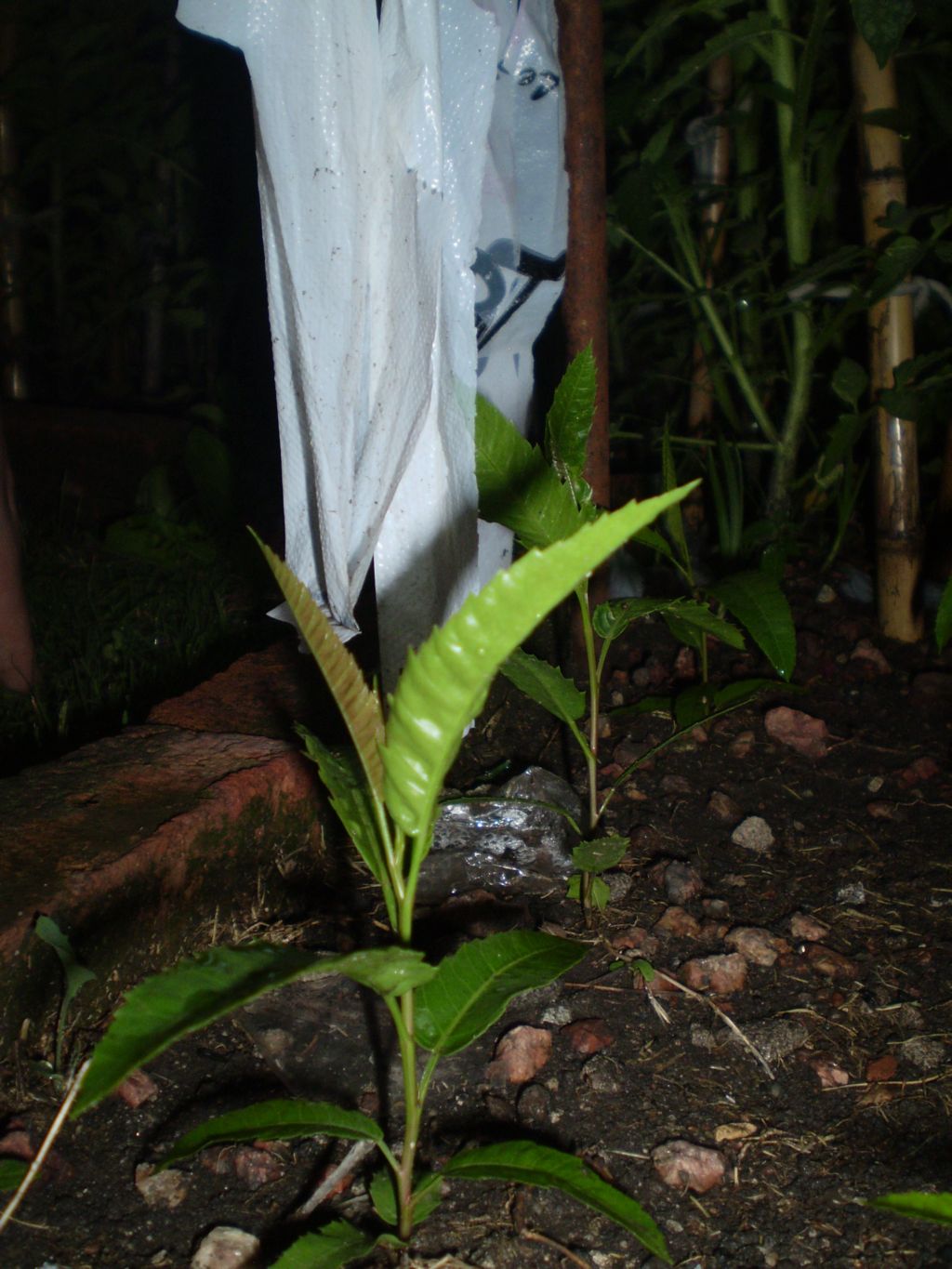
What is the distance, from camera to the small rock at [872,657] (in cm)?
198

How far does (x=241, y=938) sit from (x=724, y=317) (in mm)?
1938

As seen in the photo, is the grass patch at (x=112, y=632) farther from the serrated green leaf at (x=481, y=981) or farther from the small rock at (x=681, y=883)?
the serrated green leaf at (x=481, y=981)

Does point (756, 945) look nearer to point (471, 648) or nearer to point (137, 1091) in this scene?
point (137, 1091)

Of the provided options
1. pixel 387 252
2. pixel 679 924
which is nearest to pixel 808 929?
pixel 679 924

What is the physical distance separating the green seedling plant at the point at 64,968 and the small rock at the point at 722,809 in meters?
0.90

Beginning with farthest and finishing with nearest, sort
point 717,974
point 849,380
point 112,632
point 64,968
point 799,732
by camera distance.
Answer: point 112,632
point 849,380
point 799,732
point 717,974
point 64,968

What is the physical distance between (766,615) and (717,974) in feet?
1.64

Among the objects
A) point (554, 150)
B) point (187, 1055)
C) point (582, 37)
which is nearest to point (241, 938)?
point (187, 1055)

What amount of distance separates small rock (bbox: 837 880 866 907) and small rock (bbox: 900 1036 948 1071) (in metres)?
0.25

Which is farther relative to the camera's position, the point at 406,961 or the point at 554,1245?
the point at 554,1245

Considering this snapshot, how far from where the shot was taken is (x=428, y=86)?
123 cm

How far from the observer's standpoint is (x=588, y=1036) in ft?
3.65

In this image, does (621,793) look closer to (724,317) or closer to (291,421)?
(291,421)

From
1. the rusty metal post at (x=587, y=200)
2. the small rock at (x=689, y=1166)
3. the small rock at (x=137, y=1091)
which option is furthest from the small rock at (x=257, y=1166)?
the rusty metal post at (x=587, y=200)
